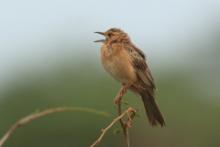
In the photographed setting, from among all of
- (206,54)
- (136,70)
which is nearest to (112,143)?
(206,54)

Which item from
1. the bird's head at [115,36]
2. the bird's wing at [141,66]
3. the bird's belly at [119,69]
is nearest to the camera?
the bird's wing at [141,66]

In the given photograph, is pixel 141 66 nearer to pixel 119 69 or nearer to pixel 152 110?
pixel 119 69

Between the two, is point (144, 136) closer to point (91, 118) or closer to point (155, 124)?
point (91, 118)

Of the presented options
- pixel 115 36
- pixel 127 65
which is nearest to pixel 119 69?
pixel 127 65

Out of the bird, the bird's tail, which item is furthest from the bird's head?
the bird's tail

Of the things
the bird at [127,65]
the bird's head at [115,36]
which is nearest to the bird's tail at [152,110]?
the bird at [127,65]

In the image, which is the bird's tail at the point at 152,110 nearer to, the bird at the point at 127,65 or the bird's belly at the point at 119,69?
the bird at the point at 127,65

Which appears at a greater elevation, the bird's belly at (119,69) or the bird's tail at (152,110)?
the bird's belly at (119,69)
